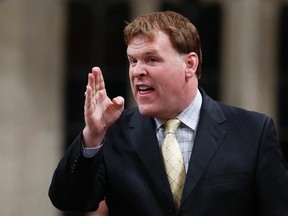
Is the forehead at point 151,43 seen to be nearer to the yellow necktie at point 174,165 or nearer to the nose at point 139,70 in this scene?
the nose at point 139,70

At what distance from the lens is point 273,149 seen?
16.4ft

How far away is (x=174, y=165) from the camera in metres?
4.95

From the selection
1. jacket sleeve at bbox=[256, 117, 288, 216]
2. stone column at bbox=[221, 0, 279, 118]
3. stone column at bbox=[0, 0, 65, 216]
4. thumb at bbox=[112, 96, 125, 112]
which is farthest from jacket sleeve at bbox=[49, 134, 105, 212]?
stone column at bbox=[221, 0, 279, 118]

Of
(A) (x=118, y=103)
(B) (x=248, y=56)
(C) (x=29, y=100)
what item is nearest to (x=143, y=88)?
(A) (x=118, y=103)

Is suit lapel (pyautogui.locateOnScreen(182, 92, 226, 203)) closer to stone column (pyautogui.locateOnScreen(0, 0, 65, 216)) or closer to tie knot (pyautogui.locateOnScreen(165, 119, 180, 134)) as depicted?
tie knot (pyautogui.locateOnScreen(165, 119, 180, 134))

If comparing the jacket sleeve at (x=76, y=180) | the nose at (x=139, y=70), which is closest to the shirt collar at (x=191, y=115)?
the nose at (x=139, y=70)

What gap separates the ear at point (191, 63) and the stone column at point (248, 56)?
31.6 ft

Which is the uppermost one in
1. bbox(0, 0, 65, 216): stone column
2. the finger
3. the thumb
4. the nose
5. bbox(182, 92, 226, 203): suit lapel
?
the nose

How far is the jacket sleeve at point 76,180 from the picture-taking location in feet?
15.8

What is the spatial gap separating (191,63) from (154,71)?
7.5 inches

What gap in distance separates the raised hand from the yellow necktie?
0.94 ft

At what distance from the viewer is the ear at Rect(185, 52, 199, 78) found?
4.93 m

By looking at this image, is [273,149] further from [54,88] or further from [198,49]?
[54,88]

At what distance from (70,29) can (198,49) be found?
9.91 m
